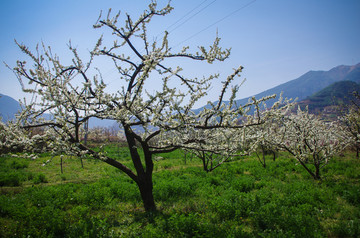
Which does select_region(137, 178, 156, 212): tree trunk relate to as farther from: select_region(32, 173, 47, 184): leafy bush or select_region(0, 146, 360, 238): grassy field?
select_region(32, 173, 47, 184): leafy bush

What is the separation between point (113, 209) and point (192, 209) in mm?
2827

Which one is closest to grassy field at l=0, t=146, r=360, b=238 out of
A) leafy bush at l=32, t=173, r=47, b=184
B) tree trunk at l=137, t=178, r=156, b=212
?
tree trunk at l=137, t=178, r=156, b=212

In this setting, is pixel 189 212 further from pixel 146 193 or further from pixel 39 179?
pixel 39 179

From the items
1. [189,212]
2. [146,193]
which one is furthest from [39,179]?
[189,212]

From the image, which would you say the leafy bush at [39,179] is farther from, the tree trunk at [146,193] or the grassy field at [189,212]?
the tree trunk at [146,193]

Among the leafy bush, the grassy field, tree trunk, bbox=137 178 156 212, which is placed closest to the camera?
the grassy field

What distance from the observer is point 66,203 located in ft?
22.1

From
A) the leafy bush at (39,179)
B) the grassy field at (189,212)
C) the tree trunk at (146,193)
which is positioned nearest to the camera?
the grassy field at (189,212)

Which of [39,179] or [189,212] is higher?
[39,179]

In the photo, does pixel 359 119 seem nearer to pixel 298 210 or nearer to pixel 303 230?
pixel 298 210

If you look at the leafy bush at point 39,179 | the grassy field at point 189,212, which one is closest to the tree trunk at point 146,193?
the grassy field at point 189,212

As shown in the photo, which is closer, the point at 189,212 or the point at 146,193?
the point at 189,212

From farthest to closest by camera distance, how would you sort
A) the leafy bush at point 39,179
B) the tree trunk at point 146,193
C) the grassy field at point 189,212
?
1. the leafy bush at point 39,179
2. the tree trunk at point 146,193
3. the grassy field at point 189,212

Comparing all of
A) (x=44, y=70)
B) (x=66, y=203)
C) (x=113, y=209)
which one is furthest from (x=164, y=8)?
(x=66, y=203)
